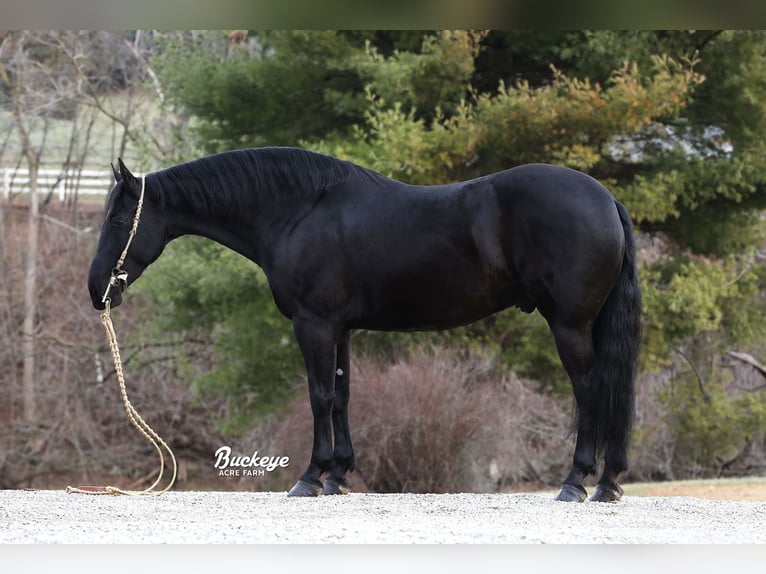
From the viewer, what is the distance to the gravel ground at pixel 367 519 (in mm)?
4637

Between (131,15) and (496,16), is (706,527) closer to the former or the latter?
(496,16)

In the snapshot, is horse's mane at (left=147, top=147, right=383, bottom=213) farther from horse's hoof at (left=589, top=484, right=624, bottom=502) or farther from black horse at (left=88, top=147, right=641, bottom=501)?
horse's hoof at (left=589, top=484, right=624, bottom=502)

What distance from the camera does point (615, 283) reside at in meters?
6.05

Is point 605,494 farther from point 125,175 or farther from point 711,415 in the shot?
point 711,415

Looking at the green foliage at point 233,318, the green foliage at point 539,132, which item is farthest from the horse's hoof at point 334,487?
the green foliage at point 233,318

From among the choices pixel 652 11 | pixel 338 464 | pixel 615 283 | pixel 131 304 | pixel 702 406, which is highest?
pixel 652 11

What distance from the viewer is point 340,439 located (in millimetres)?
6484

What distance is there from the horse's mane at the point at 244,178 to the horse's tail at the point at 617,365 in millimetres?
1664

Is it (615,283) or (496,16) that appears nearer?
(496,16)

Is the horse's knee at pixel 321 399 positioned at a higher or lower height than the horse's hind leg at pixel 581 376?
lower

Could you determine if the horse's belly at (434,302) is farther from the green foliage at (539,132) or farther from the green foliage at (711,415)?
the green foliage at (711,415)

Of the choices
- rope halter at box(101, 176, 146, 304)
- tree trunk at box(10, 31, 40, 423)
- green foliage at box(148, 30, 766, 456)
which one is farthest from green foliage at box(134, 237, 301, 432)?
rope halter at box(101, 176, 146, 304)

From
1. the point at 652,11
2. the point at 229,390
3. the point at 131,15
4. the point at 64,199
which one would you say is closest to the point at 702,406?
the point at 229,390

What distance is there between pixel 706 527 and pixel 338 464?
2.27 m
